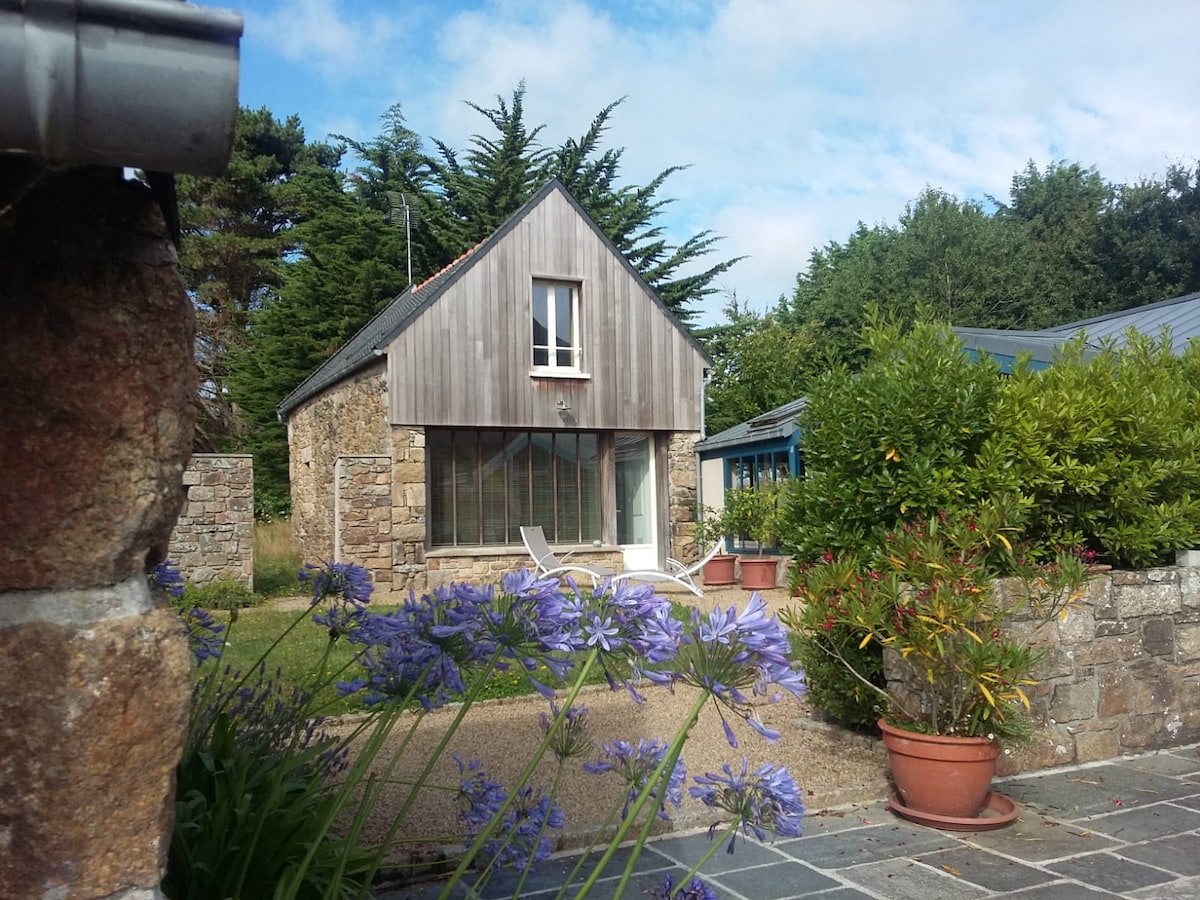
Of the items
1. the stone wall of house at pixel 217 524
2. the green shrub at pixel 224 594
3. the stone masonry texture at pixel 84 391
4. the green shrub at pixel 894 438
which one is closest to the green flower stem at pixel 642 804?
the stone masonry texture at pixel 84 391

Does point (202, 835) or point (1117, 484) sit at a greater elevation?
point (1117, 484)

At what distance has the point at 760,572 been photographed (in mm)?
13367

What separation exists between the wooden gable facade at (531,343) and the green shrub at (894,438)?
28.4 ft

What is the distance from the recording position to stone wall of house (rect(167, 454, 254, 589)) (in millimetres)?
12062

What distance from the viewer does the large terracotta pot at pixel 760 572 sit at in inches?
526

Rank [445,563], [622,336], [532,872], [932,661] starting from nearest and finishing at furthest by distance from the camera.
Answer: [532,872] < [932,661] < [445,563] < [622,336]

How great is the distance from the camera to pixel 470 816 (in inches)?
91.4

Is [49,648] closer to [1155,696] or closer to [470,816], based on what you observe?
[470,816]

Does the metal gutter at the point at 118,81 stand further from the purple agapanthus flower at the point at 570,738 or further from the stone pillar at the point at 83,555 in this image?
the purple agapanthus flower at the point at 570,738

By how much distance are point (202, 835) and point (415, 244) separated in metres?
22.9

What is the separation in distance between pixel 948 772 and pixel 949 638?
1.92 feet

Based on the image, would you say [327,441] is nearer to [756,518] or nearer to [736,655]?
[756,518]

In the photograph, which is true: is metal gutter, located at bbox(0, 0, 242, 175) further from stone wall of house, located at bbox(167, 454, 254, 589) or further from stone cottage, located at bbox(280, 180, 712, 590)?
stone cottage, located at bbox(280, 180, 712, 590)

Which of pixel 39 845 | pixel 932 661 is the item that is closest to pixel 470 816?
pixel 39 845
